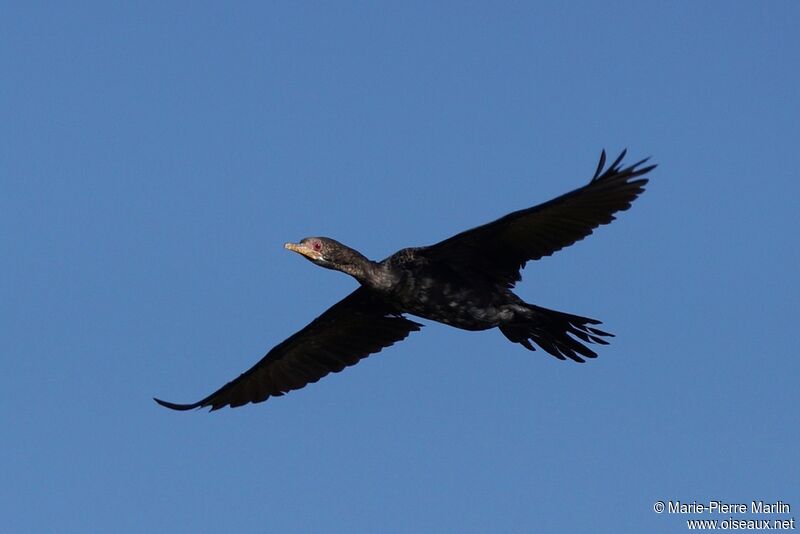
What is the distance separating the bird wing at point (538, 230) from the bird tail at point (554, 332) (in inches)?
16.1

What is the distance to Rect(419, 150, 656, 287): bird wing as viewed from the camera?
41.3 feet

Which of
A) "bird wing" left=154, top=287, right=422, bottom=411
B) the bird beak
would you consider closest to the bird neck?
the bird beak

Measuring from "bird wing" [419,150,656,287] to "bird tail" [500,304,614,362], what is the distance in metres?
0.41

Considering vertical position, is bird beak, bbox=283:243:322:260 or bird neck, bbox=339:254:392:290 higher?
bird beak, bbox=283:243:322:260

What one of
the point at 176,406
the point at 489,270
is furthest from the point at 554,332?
the point at 176,406

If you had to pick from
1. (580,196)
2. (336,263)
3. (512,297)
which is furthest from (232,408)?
(580,196)

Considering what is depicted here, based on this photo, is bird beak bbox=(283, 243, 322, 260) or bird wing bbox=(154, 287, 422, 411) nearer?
bird beak bbox=(283, 243, 322, 260)

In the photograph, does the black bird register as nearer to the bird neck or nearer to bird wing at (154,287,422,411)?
the bird neck

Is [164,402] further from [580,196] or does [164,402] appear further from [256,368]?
[580,196]

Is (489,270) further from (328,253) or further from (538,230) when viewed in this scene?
(328,253)

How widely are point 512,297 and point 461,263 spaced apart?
0.58 m

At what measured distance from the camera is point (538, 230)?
13219 mm

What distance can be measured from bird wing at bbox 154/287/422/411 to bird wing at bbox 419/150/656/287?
4.22 feet

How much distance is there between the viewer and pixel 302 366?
589 inches
